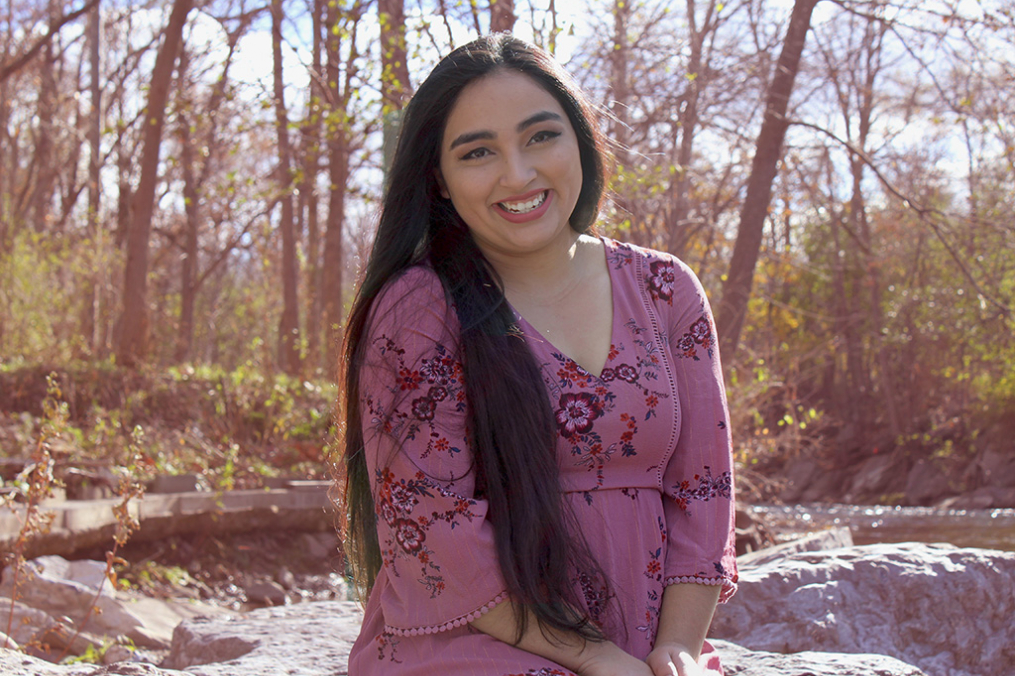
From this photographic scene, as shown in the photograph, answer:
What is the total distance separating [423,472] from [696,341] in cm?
70

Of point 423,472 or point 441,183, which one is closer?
point 423,472

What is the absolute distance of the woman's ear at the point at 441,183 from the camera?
2070 millimetres

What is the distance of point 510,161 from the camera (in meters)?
1.98

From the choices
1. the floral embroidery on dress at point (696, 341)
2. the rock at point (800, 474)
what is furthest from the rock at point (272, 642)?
the rock at point (800, 474)

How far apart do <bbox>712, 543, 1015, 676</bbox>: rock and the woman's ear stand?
1686 mm

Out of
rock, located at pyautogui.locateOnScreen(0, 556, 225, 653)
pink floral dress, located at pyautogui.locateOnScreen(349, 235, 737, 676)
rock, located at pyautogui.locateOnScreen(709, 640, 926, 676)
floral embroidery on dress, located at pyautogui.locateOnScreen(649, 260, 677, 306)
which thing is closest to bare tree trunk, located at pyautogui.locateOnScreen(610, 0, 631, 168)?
rock, located at pyautogui.locateOnScreen(0, 556, 225, 653)

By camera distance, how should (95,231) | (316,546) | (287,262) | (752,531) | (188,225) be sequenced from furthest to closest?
(188,225), (287,262), (95,231), (316,546), (752,531)

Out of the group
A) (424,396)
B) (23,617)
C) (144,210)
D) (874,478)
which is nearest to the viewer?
(424,396)

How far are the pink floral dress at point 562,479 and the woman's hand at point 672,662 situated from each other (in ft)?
0.26

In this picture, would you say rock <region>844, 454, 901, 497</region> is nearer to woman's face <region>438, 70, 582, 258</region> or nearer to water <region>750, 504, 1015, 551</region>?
water <region>750, 504, 1015, 551</region>

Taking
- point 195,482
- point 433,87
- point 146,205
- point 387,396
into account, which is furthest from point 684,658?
point 146,205

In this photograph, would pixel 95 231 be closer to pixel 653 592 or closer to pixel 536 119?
pixel 536 119

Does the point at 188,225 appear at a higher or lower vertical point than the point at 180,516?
higher

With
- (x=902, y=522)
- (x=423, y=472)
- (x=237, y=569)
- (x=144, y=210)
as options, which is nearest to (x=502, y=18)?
(x=237, y=569)
